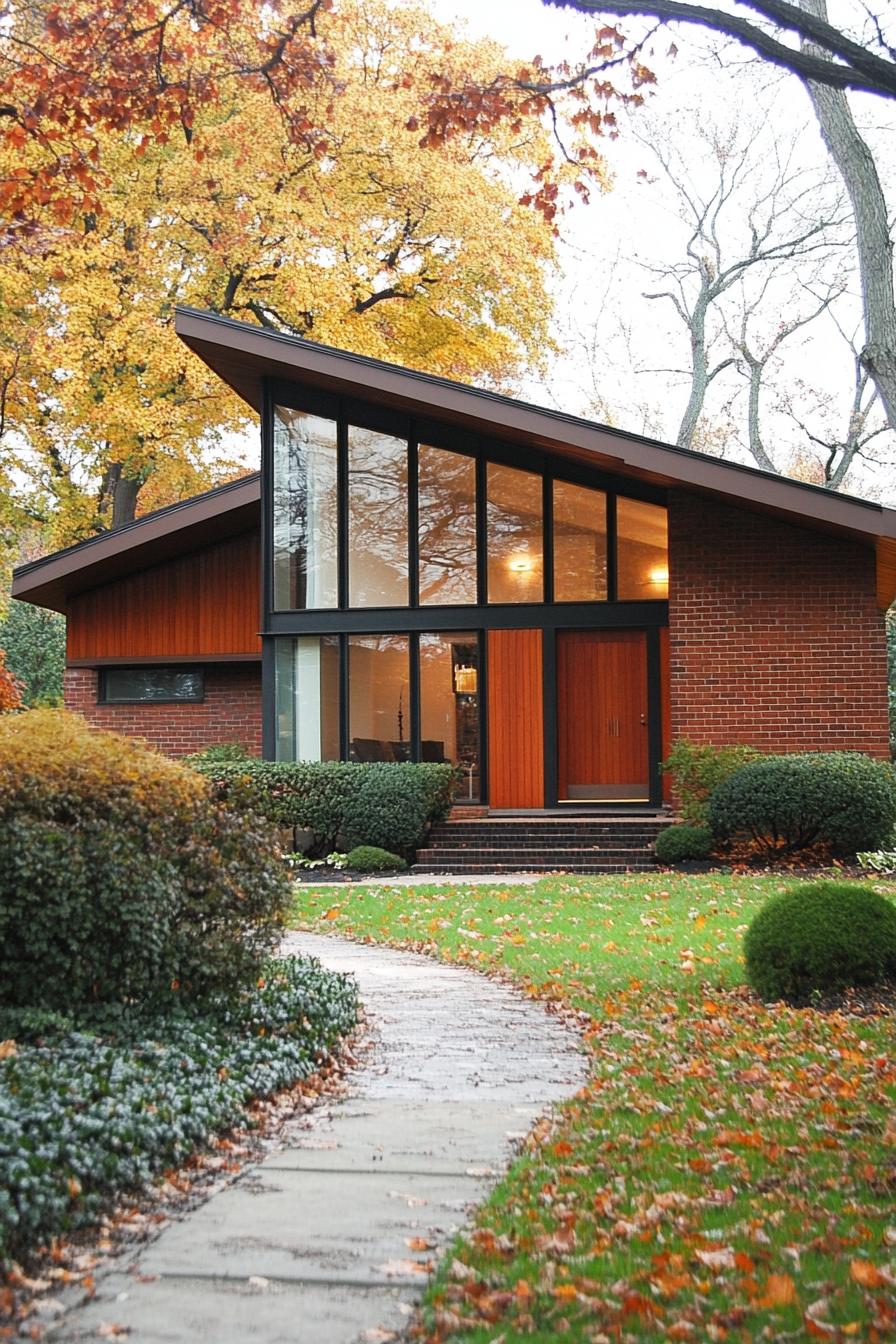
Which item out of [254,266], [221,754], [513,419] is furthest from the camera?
[254,266]

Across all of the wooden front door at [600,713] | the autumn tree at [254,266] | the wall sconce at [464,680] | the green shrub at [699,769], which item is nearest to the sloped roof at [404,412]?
the wooden front door at [600,713]

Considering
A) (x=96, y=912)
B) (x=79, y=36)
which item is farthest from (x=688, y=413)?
(x=96, y=912)

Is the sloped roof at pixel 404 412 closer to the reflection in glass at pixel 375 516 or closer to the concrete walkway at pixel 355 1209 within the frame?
the reflection in glass at pixel 375 516

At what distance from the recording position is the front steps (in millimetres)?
15258

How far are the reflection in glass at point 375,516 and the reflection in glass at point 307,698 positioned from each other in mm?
902

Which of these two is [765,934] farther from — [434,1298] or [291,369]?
[291,369]

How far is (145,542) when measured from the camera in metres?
18.8

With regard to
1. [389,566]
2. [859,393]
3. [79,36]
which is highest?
[859,393]

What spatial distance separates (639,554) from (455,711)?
3267 millimetres

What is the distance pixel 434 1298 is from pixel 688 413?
29273mm

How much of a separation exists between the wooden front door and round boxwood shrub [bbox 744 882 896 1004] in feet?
32.0

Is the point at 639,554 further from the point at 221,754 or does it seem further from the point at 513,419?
the point at 221,754

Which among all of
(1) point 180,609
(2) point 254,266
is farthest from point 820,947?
(2) point 254,266

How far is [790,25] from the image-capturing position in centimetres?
595
